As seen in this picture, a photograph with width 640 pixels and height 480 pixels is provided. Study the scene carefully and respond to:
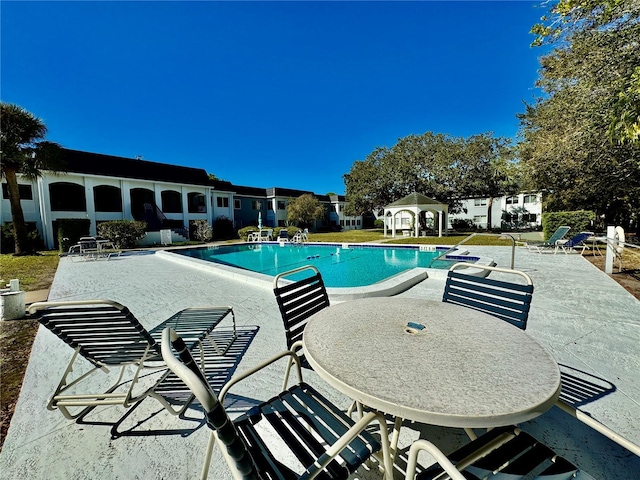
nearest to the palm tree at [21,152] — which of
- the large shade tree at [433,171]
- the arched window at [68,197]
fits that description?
the arched window at [68,197]

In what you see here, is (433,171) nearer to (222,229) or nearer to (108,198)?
(222,229)

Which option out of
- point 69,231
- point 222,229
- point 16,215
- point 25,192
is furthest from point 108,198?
point 16,215

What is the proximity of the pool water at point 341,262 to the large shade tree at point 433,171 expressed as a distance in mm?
15415

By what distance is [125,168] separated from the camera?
22000 mm

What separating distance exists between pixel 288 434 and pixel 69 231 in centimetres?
2114

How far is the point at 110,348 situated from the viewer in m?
2.27

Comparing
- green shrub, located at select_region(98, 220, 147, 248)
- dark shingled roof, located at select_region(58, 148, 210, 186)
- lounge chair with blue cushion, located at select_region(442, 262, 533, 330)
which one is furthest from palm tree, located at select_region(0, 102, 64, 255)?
lounge chair with blue cushion, located at select_region(442, 262, 533, 330)

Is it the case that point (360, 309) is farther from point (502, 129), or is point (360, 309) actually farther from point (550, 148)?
point (502, 129)

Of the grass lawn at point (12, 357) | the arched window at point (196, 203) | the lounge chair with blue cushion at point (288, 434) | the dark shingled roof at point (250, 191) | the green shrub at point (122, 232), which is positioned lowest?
the grass lawn at point (12, 357)

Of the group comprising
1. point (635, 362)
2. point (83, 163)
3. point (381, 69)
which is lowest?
point (635, 362)

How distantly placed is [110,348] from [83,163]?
24194 mm

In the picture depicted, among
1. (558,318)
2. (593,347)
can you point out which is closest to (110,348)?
(593,347)

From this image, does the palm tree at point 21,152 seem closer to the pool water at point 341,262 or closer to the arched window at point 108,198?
the pool water at point 341,262

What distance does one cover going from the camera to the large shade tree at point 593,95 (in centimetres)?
633
